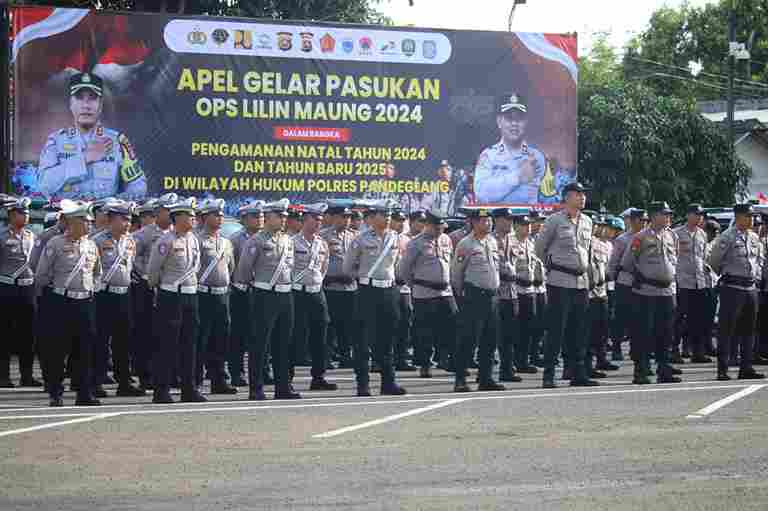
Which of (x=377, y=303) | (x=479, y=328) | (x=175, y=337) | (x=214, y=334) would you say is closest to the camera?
(x=175, y=337)

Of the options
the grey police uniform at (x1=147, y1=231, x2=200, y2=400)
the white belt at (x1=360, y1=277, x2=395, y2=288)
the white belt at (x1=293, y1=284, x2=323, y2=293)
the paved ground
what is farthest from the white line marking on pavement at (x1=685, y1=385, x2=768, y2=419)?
the grey police uniform at (x1=147, y1=231, x2=200, y2=400)

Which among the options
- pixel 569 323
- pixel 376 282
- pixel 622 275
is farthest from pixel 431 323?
pixel 622 275

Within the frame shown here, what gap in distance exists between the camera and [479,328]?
16266 mm

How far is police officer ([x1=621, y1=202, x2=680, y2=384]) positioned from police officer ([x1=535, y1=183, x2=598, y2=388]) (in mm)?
868

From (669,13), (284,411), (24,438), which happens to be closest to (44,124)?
(284,411)

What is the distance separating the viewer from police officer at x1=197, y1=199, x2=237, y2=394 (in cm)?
1617

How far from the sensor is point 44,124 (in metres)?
21.0

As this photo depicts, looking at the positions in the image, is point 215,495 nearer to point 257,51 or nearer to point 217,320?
point 217,320

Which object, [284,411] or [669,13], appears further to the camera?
[669,13]

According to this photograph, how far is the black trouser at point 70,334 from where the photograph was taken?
14.7m

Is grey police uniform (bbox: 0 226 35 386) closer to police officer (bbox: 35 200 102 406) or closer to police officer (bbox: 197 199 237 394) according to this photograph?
police officer (bbox: 197 199 237 394)

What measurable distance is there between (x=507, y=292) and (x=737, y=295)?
2.86 metres

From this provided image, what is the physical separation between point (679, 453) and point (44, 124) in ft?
41.0

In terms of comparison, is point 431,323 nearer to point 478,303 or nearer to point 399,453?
point 478,303
